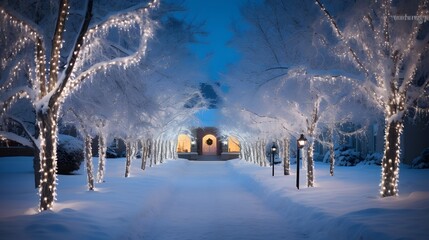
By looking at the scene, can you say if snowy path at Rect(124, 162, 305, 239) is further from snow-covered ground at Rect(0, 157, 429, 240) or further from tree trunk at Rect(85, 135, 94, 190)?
tree trunk at Rect(85, 135, 94, 190)

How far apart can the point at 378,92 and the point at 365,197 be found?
10.5 feet

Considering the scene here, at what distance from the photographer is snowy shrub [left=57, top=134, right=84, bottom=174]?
2252cm

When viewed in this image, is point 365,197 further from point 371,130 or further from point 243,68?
point 371,130

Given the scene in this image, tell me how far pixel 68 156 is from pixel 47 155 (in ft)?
45.7

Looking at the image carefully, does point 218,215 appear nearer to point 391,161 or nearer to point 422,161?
Answer: point 391,161

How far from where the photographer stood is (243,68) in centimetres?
2133

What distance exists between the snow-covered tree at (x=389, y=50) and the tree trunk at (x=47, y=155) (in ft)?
24.6

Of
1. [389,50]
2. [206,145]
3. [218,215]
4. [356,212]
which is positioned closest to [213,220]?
[218,215]

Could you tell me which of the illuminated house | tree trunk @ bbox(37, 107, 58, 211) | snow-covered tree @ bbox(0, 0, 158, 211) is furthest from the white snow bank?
the illuminated house

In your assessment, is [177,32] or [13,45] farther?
[177,32]

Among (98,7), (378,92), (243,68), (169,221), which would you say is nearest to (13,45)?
(98,7)

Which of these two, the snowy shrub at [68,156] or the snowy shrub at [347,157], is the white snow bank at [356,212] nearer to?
the snowy shrub at [68,156]

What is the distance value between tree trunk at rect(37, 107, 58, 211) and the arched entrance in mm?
54452

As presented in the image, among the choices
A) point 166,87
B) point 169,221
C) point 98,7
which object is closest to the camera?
point 169,221
